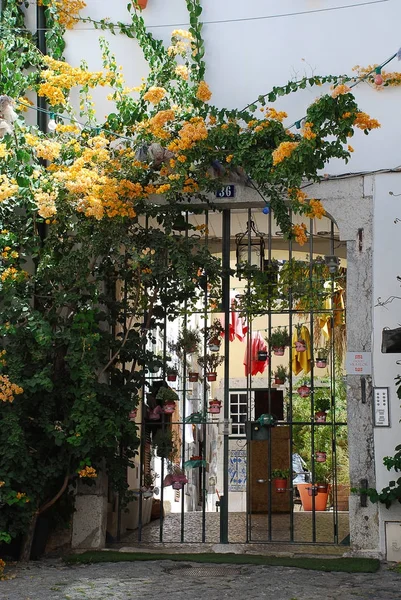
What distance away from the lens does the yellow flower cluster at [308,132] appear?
8234mm

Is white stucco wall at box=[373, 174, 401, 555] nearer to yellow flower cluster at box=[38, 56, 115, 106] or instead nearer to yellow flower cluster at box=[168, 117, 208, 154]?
yellow flower cluster at box=[168, 117, 208, 154]

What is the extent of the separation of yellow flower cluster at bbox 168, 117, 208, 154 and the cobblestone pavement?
3.75m

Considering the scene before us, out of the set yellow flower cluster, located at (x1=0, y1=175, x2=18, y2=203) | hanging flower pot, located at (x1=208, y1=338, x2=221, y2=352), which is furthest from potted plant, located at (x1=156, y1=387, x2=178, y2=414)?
yellow flower cluster, located at (x1=0, y1=175, x2=18, y2=203)

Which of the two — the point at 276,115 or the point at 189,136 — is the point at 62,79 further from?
the point at 276,115

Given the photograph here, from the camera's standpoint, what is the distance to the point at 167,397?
31.1ft

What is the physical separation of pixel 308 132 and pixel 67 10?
3.17 meters

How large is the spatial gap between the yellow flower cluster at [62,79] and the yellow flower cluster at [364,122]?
8.17 feet

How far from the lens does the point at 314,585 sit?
7215 mm

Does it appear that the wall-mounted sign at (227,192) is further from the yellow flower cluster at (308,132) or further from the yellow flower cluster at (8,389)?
the yellow flower cluster at (8,389)

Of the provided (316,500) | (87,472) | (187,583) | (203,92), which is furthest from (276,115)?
(316,500)

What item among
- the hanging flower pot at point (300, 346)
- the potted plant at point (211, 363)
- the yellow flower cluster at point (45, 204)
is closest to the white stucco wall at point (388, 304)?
the hanging flower pot at point (300, 346)

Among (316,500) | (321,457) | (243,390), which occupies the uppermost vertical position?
(243,390)

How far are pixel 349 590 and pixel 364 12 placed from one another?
555 centimetres

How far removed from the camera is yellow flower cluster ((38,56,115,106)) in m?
9.02
